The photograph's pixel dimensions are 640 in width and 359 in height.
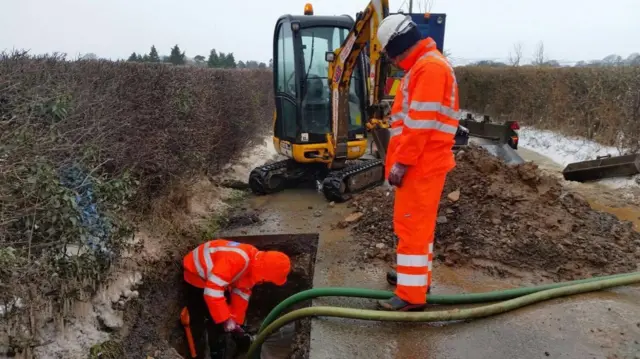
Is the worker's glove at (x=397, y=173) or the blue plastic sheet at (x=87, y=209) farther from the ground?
the worker's glove at (x=397, y=173)

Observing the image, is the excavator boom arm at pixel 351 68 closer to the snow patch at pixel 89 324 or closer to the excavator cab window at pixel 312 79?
the excavator cab window at pixel 312 79

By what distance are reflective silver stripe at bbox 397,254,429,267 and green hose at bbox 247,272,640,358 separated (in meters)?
0.35

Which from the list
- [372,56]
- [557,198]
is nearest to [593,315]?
[557,198]

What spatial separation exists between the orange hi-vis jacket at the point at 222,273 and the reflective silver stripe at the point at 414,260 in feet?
5.94

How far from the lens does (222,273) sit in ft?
15.3

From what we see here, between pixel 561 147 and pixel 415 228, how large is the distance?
11.3m

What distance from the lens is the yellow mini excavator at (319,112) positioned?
7.18 meters

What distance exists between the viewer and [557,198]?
18.4 feet

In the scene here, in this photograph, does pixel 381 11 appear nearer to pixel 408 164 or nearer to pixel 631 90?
pixel 408 164

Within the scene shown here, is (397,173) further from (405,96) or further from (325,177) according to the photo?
(325,177)

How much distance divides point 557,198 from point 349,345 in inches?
138

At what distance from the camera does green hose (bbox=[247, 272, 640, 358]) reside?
11.3 ft

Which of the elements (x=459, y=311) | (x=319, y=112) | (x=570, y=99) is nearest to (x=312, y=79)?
(x=319, y=112)

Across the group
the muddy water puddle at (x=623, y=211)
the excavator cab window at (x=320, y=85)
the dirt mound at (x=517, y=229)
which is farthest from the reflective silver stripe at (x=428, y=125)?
the excavator cab window at (x=320, y=85)
